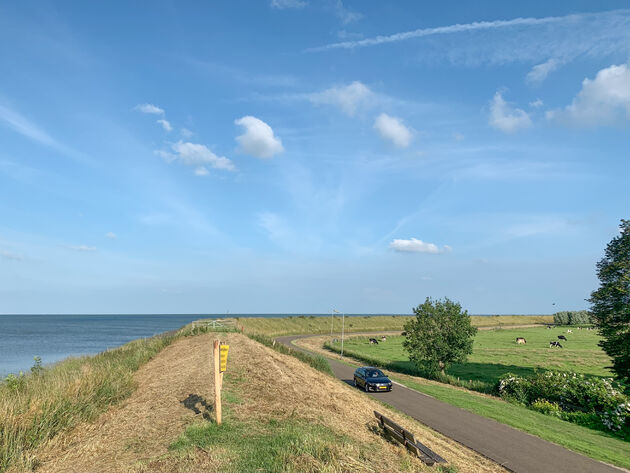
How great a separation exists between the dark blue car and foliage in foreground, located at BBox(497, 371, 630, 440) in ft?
29.8

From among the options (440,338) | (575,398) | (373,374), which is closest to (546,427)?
(575,398)

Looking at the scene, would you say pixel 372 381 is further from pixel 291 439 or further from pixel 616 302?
pixel 616 302

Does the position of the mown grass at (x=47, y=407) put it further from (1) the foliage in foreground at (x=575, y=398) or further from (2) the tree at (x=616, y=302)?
(2) the tree at (x=616, y=302)

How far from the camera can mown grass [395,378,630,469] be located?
16844mm

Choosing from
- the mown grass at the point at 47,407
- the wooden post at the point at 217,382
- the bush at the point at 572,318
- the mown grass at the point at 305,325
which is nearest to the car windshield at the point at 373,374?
the mown grass at the point at 47,407

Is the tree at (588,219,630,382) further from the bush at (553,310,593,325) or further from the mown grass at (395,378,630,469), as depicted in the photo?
the bush at (553,310,593,325)

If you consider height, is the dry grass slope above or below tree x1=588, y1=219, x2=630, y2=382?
Result: below

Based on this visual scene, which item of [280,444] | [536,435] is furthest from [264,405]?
[536,435]

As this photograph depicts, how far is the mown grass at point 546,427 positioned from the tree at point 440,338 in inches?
293

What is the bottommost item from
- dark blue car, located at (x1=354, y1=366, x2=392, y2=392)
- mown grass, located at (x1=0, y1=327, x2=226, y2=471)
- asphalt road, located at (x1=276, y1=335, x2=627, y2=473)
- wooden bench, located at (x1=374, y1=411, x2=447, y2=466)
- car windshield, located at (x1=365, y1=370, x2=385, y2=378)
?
asphalt road, located at (x1=276, y1=335, x2=627, y2=473)

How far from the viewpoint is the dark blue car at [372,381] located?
91.1 ft

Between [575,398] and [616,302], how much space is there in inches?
428

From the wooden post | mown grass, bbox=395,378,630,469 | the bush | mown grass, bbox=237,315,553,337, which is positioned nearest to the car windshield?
mown grass, bbox=395,378,630,469

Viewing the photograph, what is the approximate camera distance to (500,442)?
17.1 meters
